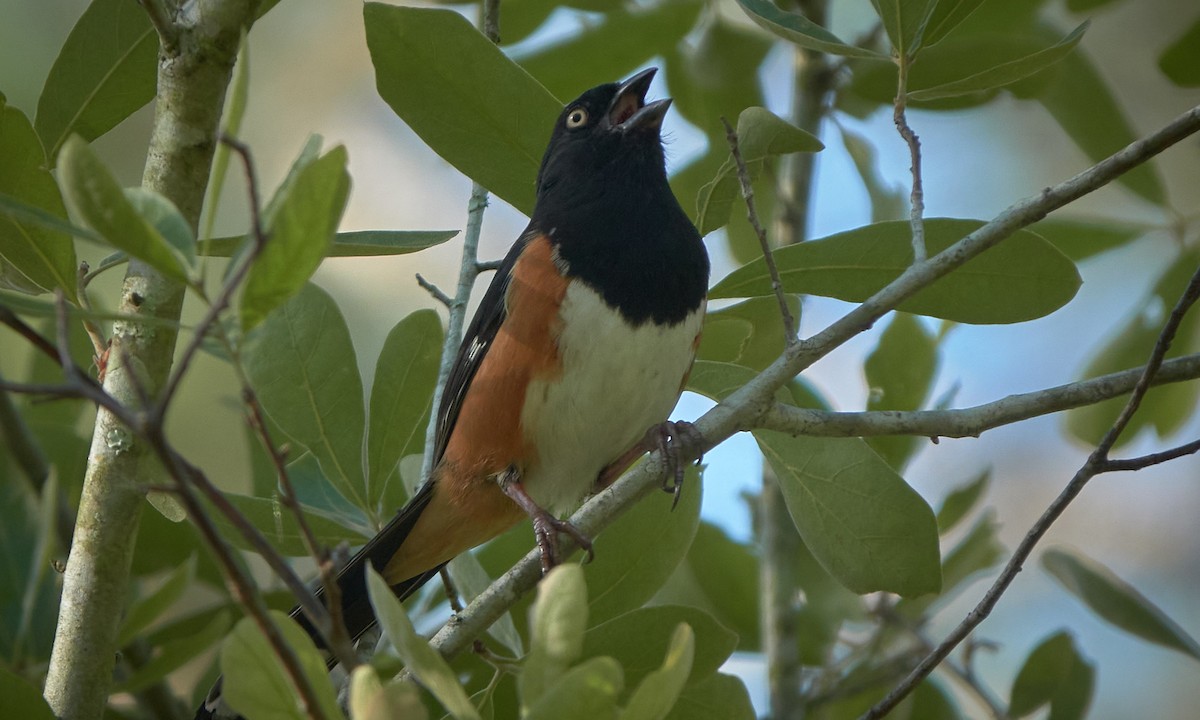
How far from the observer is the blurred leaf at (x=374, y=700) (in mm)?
1221

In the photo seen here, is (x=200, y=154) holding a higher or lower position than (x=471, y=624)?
higher

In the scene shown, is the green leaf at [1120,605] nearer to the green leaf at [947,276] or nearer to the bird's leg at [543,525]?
the green leaf at [947,276]

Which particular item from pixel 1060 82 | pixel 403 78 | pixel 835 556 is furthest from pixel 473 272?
pixel 1060 82

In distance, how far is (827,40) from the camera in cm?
221

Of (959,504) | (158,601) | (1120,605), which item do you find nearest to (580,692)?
(158,601)

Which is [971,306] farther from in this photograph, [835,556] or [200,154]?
[200,154]

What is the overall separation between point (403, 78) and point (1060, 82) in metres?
2.08

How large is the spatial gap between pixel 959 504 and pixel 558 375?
1.20m

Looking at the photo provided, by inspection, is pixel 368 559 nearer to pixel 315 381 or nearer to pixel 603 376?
pixel 315 381

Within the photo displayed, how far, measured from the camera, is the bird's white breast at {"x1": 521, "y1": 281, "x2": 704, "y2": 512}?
110 inches

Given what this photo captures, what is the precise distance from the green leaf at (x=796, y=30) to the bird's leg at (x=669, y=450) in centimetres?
75

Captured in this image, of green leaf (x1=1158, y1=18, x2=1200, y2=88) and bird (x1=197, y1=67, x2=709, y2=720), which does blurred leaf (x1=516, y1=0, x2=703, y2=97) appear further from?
green leaf (x1=1158, y1=18, x2=1200, y2=88)

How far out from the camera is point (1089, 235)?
3.57 metres

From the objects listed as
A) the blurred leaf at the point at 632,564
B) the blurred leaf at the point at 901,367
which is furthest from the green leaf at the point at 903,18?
the blurred leaf at the point at 632,564
